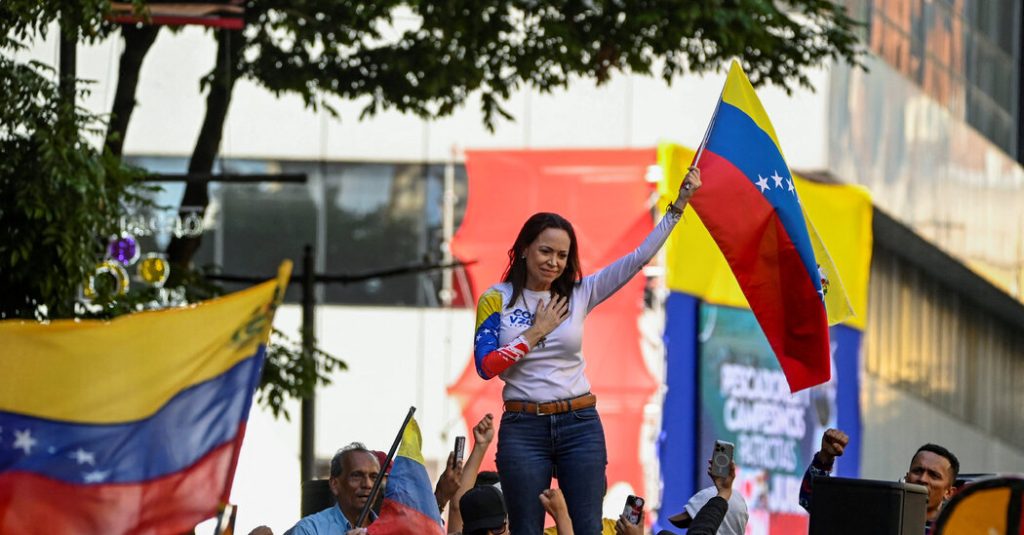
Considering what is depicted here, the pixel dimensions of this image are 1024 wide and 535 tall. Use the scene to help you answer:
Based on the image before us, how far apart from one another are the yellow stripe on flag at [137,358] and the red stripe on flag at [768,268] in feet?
10.5

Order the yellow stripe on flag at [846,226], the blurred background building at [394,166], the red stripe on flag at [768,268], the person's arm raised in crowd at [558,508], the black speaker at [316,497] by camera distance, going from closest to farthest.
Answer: the person's arm raised in crowd at [558,508], the red stripe on flag at [768,268], the black speaker at [316,497], the blurred background building at [394,166], the yellow stripe on flag at [846,226]

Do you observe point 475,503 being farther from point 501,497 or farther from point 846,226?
point 846,226

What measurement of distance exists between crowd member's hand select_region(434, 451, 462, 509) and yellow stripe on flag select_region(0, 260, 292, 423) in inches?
84.8

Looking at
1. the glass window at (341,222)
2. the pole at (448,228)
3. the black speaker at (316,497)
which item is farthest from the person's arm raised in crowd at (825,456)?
the glass window at (341,222)

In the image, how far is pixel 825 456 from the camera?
10078mm

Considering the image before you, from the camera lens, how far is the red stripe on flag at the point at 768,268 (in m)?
10.3

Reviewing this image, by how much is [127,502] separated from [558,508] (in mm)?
1719

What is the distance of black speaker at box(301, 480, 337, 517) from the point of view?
12.7 m

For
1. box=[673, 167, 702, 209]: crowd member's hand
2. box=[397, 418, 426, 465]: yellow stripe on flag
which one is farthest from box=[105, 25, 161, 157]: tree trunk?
box=[397, 418, 426, 465]: yellow stripe on flag

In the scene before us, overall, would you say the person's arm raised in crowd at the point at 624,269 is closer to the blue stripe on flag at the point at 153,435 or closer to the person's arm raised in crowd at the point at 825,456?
→ the person's arm raised in crowd at the point at 825,456

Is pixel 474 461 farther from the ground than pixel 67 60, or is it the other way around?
pixel 67 60

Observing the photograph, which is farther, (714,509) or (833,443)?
(833,443)

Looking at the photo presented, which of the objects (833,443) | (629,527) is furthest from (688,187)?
(629,527)

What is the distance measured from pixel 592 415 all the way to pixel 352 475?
227 cm
